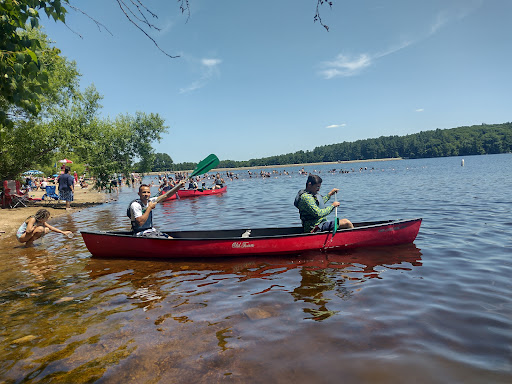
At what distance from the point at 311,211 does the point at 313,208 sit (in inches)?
3.9

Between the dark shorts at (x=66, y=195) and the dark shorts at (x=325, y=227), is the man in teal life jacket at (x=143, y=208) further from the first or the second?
the dark shorts at (x=66, y=195)

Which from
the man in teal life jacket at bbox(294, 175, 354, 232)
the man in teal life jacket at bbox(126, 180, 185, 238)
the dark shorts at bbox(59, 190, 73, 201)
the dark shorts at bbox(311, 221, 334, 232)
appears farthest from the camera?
the dark shorts at bbox(59, 190, 73, 201)

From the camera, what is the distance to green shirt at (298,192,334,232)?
8.17 meters

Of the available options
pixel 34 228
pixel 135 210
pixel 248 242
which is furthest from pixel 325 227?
pixel 34 228

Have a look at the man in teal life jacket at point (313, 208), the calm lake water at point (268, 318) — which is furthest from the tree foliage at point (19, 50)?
the man in teal life jacket at point (313, 208)

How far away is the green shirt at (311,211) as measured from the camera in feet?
26.8

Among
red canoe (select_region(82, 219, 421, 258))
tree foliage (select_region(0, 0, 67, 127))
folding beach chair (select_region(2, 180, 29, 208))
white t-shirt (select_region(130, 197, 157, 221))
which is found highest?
tree foliage (select_region(0, 0, 67, 127))

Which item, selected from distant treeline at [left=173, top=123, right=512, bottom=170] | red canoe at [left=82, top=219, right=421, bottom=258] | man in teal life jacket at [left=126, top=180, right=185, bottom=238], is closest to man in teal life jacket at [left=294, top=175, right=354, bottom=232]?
red canoe at [left=82, top=219, right=421, bottom=258]

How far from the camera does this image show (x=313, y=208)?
816 centimetres

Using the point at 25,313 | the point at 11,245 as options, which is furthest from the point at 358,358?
the point at 11,245

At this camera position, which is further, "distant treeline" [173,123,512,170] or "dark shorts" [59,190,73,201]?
"distant treeline" [173,123,512,170]

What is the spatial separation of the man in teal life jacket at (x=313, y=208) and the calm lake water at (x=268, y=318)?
0.81 meters

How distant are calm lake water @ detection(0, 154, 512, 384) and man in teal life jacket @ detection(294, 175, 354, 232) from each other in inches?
32.0

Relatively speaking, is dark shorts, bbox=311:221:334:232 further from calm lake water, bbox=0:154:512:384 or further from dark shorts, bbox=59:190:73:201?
dark shorts, bbox=59:190:73:201
